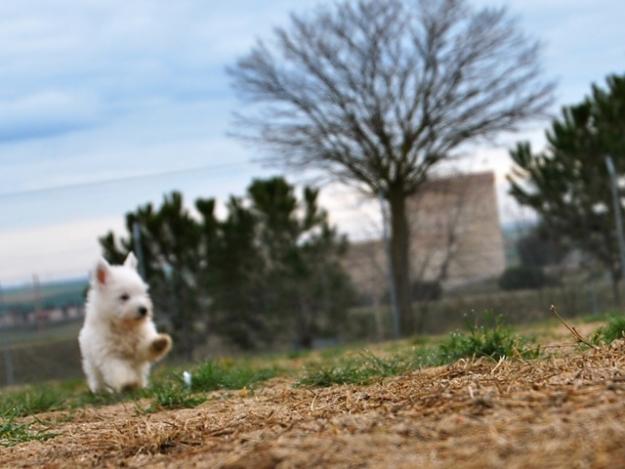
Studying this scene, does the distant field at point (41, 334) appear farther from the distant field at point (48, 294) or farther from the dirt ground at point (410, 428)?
the dirt ground at point (410, 428)

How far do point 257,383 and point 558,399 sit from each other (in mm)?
3664

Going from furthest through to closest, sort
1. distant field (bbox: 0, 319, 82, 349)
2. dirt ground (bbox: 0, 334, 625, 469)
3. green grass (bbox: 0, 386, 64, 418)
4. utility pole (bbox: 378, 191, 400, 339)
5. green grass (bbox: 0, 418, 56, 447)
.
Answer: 1. utility pole (bbox: 378, 191, 400, 339)
2. distant field (bbox: 0, 319, 82, 349)
3. green grass (bbox: 0, 386, 64, 418)
4. green grass (bbox: 0, 418, 56, 447)
5. dirt ground (bbox: 0, 334, 625, 469)

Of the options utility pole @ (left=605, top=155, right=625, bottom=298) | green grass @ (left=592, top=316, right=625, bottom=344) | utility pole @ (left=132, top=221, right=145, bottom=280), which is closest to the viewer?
green grass @ (left=592, top=316, right=625, bottom=344)

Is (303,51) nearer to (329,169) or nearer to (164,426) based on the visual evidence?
(329,169)

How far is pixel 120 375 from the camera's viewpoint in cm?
848

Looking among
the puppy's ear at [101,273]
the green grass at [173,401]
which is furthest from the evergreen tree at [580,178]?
the green grass at [173,401]

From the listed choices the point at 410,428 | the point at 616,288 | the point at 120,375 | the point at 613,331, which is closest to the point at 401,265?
the point at 616,288

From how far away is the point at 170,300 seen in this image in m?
16.4

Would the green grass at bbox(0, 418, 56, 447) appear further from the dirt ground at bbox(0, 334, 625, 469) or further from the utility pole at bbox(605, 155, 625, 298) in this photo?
the utility pole at bbox(605, 155, 625, 298)

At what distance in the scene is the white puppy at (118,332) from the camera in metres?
8.71

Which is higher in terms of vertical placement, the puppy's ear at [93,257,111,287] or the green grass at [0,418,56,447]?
the puppy's ear at [93,257,111,287]

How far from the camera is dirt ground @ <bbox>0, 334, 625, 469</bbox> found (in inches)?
124

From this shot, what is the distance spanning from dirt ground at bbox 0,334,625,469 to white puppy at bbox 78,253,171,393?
3303 millimetres

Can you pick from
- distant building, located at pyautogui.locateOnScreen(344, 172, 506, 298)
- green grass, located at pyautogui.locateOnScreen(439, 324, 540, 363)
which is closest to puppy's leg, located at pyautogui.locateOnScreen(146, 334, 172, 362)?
green grass, located at pyautogui.locateOnScreen(439, 324, 540, 363)
